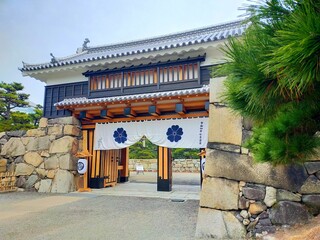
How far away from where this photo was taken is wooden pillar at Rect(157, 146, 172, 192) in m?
7.32

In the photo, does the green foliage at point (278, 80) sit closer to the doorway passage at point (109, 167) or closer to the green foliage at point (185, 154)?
the doorway passage at point (109, 167)

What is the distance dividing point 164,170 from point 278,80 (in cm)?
627

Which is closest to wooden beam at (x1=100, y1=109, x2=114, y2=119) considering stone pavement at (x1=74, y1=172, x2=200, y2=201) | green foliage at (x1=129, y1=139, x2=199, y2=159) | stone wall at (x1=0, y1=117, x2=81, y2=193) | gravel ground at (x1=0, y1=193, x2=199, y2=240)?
stone wall at (x1=0, y1=117, x2=81, y2=193)

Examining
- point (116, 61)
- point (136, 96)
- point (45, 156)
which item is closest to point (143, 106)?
point (136, 96)

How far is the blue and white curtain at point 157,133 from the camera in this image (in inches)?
267

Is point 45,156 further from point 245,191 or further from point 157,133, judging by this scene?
point 245,191

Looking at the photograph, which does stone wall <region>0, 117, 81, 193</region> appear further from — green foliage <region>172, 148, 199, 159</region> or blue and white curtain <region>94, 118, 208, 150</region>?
green foliage <region>172, 148, 199, 159</region>

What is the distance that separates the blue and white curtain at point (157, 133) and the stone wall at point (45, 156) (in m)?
0.89

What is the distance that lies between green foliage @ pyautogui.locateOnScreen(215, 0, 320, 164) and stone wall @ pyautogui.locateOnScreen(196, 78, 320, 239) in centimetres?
160

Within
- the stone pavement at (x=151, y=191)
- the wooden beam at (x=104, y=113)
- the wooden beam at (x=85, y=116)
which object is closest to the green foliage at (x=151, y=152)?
the stone pavement at (x=151, y=191)

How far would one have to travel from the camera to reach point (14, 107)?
38.3 feet

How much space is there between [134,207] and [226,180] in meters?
2.66

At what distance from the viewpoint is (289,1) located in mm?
1181

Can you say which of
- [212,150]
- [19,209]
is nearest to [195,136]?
[212,150]
